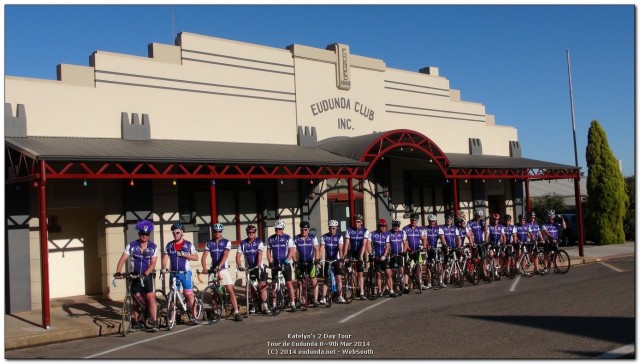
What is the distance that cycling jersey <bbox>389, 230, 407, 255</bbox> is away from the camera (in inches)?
621

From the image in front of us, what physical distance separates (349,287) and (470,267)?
12.2ft

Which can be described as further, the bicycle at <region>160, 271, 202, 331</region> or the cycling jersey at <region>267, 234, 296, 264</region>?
the cycling jersey at <region>267, 234, 296, 264</region>

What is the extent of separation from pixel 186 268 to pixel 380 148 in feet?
26.6

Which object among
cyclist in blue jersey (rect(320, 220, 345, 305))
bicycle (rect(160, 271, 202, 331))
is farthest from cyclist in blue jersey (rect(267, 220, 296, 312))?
bicycle (rect(160, 271, 202, 331))

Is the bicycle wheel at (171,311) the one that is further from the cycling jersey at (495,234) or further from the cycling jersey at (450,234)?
the cycling jersey at (495,234)

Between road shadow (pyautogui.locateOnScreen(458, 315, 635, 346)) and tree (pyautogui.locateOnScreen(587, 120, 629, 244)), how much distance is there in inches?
800

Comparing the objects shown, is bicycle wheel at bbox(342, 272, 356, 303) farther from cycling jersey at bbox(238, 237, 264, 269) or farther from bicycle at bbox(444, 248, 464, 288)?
bicycle at bbox(444, 248, 464, 288)

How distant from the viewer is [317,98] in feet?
69.8

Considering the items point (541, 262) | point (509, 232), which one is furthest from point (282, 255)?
point (541, 262)

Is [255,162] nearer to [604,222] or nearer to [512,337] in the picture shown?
[512,337]

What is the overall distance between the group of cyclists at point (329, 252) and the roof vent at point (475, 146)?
709cm

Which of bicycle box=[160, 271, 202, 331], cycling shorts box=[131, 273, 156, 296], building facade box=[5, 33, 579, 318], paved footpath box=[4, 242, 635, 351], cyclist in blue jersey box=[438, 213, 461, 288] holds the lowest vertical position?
paved footpath box=[4, 242, 635, 351]

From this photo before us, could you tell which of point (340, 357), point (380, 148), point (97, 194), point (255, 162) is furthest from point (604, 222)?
point (340, 357)

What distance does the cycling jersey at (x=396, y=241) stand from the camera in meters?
15.8
